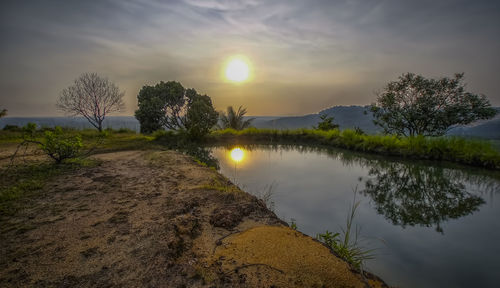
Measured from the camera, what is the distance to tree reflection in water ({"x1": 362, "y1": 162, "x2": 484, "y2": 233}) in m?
2.69

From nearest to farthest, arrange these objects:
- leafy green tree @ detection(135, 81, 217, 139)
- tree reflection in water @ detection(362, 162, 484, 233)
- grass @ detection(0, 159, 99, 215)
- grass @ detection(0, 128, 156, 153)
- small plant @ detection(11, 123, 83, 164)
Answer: grass @ detection(0, 159, 99, 215)
tree reflection in water @ detection(362, 162, 484, 233)
small plant @ detection(11, 123, 83, 164)
grass @ detection(0, 128, 156, 153)
leafy green tree @ detection(135, 81, 217, 139)

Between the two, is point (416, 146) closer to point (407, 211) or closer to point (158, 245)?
point (407, 211)

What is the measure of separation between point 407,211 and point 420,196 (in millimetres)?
837

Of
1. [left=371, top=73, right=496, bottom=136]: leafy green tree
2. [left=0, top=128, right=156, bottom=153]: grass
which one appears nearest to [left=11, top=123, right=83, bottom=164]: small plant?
[left=0, top=128, right=156, bottom=153]: grass

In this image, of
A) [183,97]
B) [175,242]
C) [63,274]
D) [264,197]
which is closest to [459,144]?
[264,197]

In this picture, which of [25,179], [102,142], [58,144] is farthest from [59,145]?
[102,142]

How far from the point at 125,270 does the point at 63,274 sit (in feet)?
1.25

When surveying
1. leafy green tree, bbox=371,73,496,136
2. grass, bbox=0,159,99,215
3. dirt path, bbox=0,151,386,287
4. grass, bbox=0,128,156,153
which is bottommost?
dirt path, bbox=0,151,386,287

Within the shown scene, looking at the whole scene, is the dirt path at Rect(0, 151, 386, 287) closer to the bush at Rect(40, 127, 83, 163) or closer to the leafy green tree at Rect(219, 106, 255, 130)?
the bush at Rect(40, 127, 83, 163)

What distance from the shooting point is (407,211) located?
9.36 ft

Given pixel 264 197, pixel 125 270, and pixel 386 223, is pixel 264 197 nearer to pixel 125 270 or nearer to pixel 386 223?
pixel 386 223

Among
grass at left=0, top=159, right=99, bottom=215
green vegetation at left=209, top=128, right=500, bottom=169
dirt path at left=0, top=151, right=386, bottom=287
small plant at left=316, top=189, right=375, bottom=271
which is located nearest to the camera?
dirt path at left=0, top=151, right=386, bottom=287

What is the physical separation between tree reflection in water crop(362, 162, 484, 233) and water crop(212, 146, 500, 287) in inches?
0.5

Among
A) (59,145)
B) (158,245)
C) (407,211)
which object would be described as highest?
(59,145)
